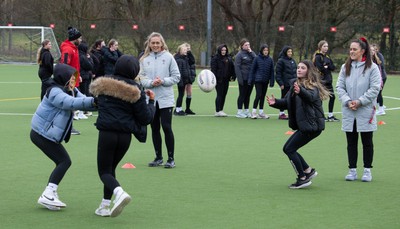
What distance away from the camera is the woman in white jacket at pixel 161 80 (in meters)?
11.4

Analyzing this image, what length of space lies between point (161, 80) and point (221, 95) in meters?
8.54

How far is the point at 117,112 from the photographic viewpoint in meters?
8.05

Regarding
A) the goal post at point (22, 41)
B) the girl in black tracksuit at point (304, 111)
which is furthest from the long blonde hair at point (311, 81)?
the goal post at point (22, 41)

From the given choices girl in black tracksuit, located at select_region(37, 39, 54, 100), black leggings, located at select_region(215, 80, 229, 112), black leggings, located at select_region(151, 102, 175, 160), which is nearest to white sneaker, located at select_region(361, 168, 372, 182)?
black leggings, located at select_region(151, 102, 175, 160)

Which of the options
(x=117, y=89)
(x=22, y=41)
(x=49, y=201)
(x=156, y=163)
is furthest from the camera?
(x=22, y=41)

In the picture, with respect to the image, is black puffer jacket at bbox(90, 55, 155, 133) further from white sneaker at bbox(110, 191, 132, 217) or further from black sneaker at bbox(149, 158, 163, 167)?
black sneaker at bbox(149, 158, 163, 167)

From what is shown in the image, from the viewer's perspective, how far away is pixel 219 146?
14.2 meters

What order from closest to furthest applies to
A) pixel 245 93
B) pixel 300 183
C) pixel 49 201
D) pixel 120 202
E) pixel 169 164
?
pixel 120 202 → pixel 49 201 → pixel 300 183 → pixel 169 164 → pixel 245 93

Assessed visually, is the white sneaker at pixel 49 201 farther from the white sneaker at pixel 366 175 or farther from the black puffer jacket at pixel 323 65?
the black puffer jacket at pixel 323 65

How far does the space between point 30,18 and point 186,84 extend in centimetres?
3414

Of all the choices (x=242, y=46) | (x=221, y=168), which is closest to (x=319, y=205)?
(x=221, y=168)

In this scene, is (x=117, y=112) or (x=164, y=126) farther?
(x=164, y=126)

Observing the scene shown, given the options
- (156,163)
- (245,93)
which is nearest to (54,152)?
(156,163)

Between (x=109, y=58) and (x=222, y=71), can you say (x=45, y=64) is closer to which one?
(x=109, y=58)
